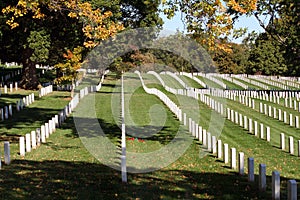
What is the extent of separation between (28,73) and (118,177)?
1624 inches

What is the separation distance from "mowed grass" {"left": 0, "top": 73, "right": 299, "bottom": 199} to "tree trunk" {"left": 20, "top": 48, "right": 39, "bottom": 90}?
31052mm

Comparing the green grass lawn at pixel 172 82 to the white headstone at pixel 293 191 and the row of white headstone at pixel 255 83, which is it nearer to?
the row of white headstone at pixel 255 83

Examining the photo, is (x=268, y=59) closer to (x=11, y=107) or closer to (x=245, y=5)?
(x=11, y=107)

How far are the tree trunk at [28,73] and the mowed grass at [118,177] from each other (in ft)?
102

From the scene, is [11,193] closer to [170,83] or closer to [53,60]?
[53,60]

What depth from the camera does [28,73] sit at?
5428 centimetres

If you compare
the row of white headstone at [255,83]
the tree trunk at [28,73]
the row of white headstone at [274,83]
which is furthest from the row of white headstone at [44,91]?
the row of white headstone at [274,83]

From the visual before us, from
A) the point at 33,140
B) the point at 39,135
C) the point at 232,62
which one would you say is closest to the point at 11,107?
the point at 39,135

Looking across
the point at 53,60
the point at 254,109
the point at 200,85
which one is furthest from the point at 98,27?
the point at 200,85

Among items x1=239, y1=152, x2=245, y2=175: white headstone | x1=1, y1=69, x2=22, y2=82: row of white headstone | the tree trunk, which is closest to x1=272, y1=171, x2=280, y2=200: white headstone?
x1=239, y1=152, x2=245, y2=175: white headstone

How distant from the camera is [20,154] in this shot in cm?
1955

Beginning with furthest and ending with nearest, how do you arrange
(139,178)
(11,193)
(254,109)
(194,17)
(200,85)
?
(200,85) → (254,109) → (194,17) → (139,178) → (11,193)

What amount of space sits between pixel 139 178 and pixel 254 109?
2566 centimetres

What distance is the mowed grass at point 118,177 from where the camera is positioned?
12977 mm
